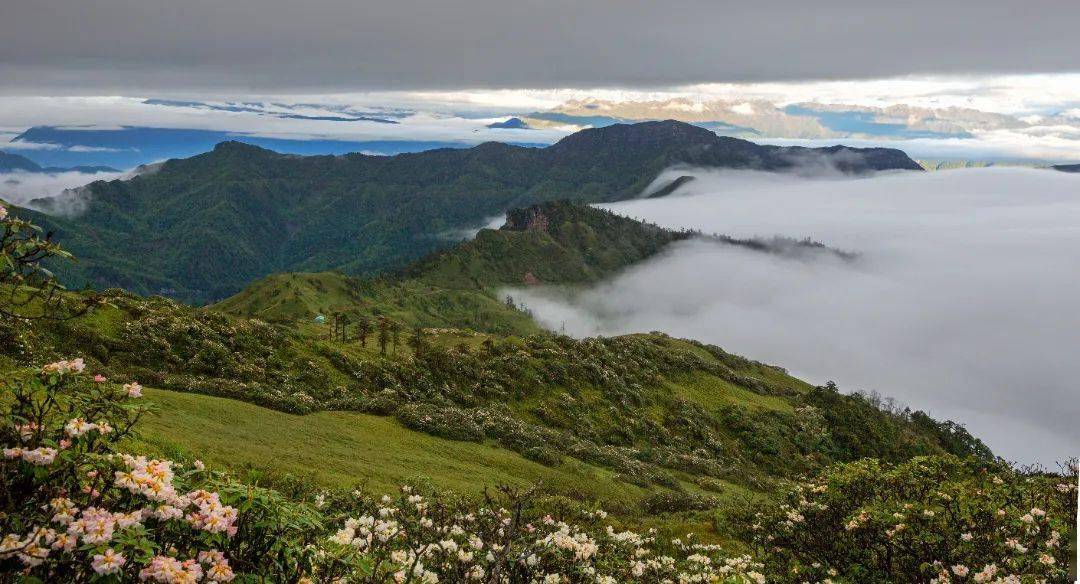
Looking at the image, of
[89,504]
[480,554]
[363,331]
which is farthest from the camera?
[363,331]

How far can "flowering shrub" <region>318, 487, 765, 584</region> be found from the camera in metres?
6.20

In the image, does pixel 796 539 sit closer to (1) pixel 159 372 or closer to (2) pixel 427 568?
(2) pixel 427 568

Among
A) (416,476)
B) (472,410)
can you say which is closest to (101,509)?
(416,476)

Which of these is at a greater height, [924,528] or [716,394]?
[924,528]

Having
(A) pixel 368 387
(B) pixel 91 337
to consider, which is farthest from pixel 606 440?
(B) pixel 91 337

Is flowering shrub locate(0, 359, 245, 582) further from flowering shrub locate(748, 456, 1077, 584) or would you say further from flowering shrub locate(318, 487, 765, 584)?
flowering shrub locate(748, 456, 1077, 584)

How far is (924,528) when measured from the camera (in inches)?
422

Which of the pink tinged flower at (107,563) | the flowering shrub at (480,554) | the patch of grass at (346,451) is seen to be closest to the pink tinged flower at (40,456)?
the pink tinged flower at (107,563)

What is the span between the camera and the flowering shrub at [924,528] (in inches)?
350

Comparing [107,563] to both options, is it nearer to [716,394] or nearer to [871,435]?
[716,394]

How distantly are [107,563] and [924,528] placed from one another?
1178cm

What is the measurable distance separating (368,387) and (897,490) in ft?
109

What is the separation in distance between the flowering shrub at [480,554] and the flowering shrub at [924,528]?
194cm

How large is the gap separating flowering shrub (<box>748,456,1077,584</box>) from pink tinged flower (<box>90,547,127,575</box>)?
9268mm
